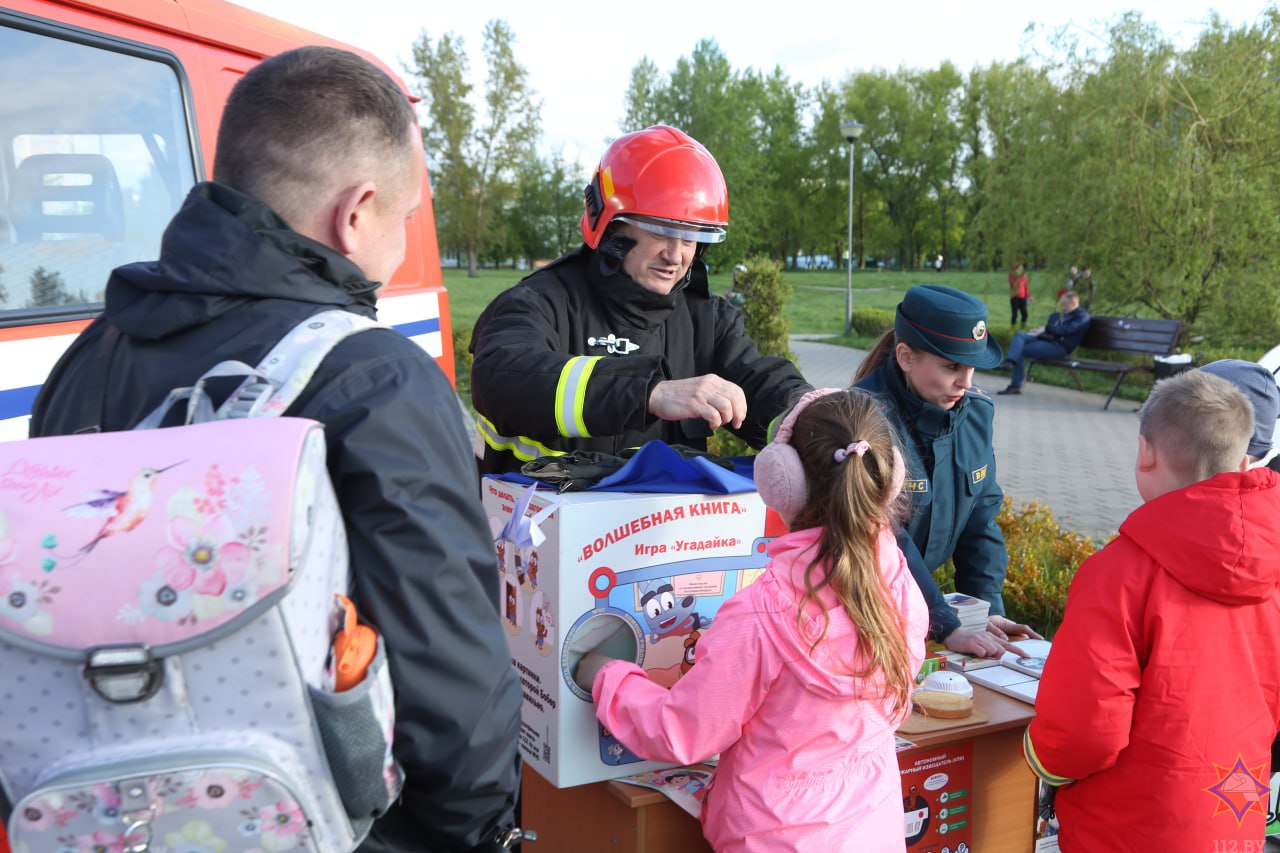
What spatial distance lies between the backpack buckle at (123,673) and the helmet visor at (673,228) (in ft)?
5.84

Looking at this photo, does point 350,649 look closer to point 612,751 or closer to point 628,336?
point 612,751

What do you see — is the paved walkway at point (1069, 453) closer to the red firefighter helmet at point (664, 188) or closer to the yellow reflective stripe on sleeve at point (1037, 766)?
the yellow reflective stripe on sleeve at point (1037, 766)

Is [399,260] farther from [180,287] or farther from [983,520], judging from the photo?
[983,520]

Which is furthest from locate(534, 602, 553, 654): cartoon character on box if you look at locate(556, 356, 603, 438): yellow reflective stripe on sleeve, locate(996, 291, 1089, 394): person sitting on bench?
locate(996, 291, 1089, 394): person sitting on bench

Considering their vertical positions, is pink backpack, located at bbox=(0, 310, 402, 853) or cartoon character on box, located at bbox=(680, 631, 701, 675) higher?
pink backpack, located at bbox=(0, 310, 402, 853)

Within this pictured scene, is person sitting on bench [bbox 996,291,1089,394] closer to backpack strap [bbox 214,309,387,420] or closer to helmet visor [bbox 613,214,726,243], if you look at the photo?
helmet visor [bbox 613,214,726,243]

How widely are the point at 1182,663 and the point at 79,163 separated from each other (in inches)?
144

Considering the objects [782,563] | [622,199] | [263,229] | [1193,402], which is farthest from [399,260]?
[1193,402]

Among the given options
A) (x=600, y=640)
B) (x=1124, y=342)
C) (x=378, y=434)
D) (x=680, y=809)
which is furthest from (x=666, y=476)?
(x=1124, y=342)

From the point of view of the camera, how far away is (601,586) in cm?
198

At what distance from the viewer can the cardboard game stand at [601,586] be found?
76.7 inches

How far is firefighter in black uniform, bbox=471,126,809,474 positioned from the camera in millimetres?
2154

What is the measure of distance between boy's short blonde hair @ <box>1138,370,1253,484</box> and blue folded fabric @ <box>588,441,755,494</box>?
3.49ft

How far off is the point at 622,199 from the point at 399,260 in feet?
3.82
